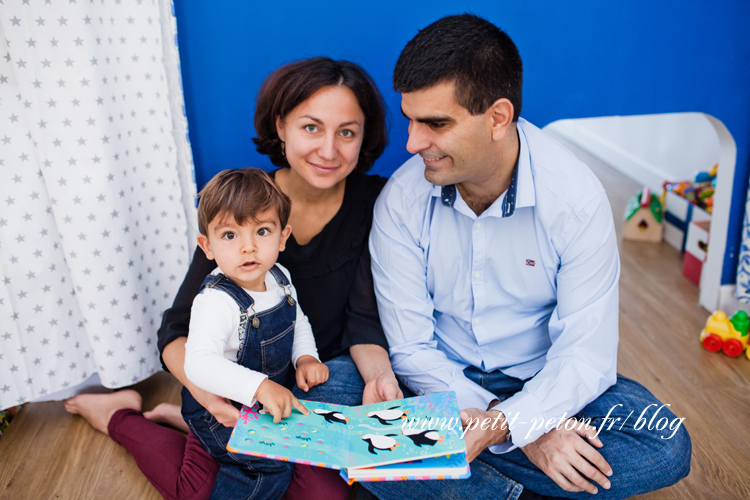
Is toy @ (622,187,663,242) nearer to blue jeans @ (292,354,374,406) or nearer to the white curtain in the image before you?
blue jeans @ (292,354,374,406)

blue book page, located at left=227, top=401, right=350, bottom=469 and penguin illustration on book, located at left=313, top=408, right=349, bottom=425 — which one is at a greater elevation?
blue book page, located at left=227, top=401, right=350, bottom=469

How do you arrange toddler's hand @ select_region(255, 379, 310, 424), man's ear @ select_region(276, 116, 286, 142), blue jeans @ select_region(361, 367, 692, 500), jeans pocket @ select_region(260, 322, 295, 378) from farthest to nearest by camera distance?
man's ear @ select_region(276, 116, 286, 142), jeans pocket @ select_region(260, 322, 295, 378), blue jeans @ select_region(361, 367, 692, 500), toddler's hand @ select_region(255, 379, 310, 424)

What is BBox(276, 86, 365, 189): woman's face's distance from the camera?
150cm

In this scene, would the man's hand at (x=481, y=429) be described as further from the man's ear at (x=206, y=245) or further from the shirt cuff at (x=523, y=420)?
the man's ear at (x=206, y=245)

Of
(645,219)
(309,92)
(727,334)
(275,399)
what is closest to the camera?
(275,399)

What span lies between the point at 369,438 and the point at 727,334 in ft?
4.96

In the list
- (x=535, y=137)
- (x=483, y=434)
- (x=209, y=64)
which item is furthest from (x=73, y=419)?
(x=535, y=137)

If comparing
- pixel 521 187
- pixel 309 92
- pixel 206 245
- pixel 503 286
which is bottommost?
pixel 503 286

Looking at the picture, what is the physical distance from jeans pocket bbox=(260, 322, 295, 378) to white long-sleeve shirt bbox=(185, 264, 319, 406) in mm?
75

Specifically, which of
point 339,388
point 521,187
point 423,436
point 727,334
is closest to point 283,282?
point 339,388

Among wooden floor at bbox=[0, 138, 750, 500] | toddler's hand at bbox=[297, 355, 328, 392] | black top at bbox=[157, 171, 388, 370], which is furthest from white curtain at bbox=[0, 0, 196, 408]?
toddler's hand at bbox=[297, 355, 328, 392]

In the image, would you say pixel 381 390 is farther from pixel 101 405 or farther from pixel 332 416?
pixel 101 405

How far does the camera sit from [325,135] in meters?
1.51

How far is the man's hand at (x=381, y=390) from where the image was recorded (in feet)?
4.85
